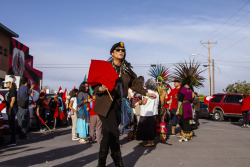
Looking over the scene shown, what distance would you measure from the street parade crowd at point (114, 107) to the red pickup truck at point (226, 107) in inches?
303

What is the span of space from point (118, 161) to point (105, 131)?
0.52 meters

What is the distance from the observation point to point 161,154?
7.01 m

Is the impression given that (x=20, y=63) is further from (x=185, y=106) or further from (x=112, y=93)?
(x=112, y=93)

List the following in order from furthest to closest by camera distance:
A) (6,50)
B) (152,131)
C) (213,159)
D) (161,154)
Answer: (6,50) < (152,131) < (161,154) < (213,159)

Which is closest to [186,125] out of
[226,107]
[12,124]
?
[12,124]

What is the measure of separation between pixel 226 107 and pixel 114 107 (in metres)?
18.1

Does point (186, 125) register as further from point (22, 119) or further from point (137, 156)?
point (22, 119)

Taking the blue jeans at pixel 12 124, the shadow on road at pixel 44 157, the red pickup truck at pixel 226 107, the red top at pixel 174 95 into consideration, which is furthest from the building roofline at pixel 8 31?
the shadow on road at pixel 44 157

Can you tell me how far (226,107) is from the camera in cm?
2139

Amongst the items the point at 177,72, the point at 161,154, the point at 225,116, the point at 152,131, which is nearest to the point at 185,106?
the point at 152,131

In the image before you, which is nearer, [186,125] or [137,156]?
[137,156]

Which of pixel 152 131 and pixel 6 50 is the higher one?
pixel 6 50

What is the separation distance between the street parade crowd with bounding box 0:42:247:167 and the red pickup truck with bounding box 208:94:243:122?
7.70 meters

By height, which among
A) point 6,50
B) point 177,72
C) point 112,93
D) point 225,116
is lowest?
point 225,116
